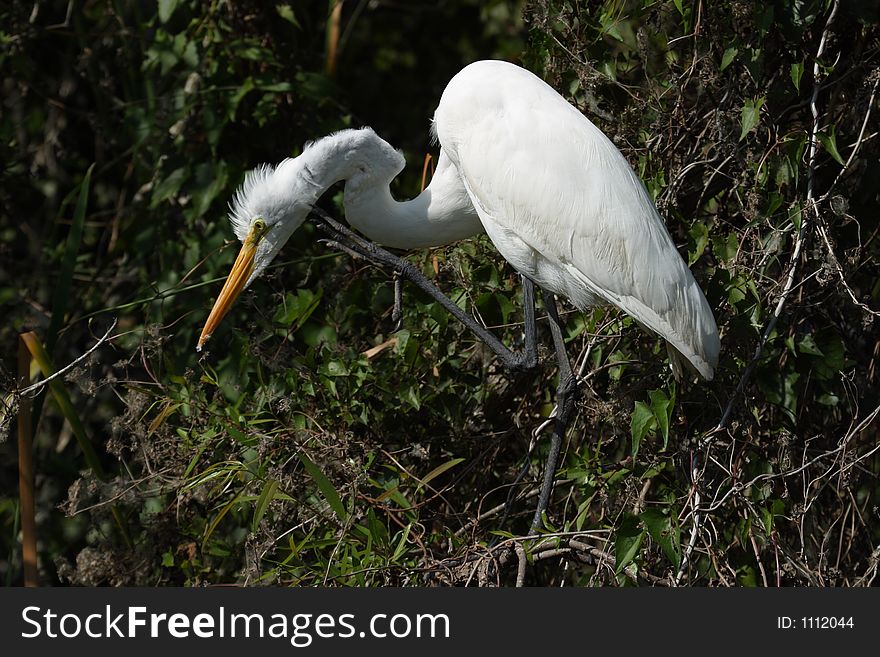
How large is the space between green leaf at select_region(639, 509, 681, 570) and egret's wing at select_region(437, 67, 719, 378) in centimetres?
41

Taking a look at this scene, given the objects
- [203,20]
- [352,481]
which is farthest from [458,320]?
[203,20]

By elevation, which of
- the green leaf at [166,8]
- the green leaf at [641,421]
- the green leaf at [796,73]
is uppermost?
the green leaf at [166,8]

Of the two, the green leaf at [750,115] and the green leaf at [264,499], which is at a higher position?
the green leaf at [750,115]

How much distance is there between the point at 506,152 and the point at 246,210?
605 millimetres

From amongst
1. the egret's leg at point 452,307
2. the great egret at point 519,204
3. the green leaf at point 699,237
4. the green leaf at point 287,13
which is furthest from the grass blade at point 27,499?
the green leaf at point 699,237

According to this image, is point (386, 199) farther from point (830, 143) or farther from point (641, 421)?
point (830, 143)

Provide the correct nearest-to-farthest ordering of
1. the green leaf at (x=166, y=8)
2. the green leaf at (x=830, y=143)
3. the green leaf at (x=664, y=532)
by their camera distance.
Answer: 1. the green leaf at (x=664, y=532)
2. the green leaf at (x=830, y=143)
3. the green leaf at (x=166, y=8)

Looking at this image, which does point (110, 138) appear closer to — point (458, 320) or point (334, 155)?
point (334, 155)

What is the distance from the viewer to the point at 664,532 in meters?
1.69

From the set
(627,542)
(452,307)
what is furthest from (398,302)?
(627,542)

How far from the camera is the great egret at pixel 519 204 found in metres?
2.07

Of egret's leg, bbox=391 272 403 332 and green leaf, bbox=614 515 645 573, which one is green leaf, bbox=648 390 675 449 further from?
egret's leg, bbox=391 272 403 332

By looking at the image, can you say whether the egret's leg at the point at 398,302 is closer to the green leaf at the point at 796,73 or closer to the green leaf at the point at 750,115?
the green leaf at the point at 750,115

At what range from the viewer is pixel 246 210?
227 cm
